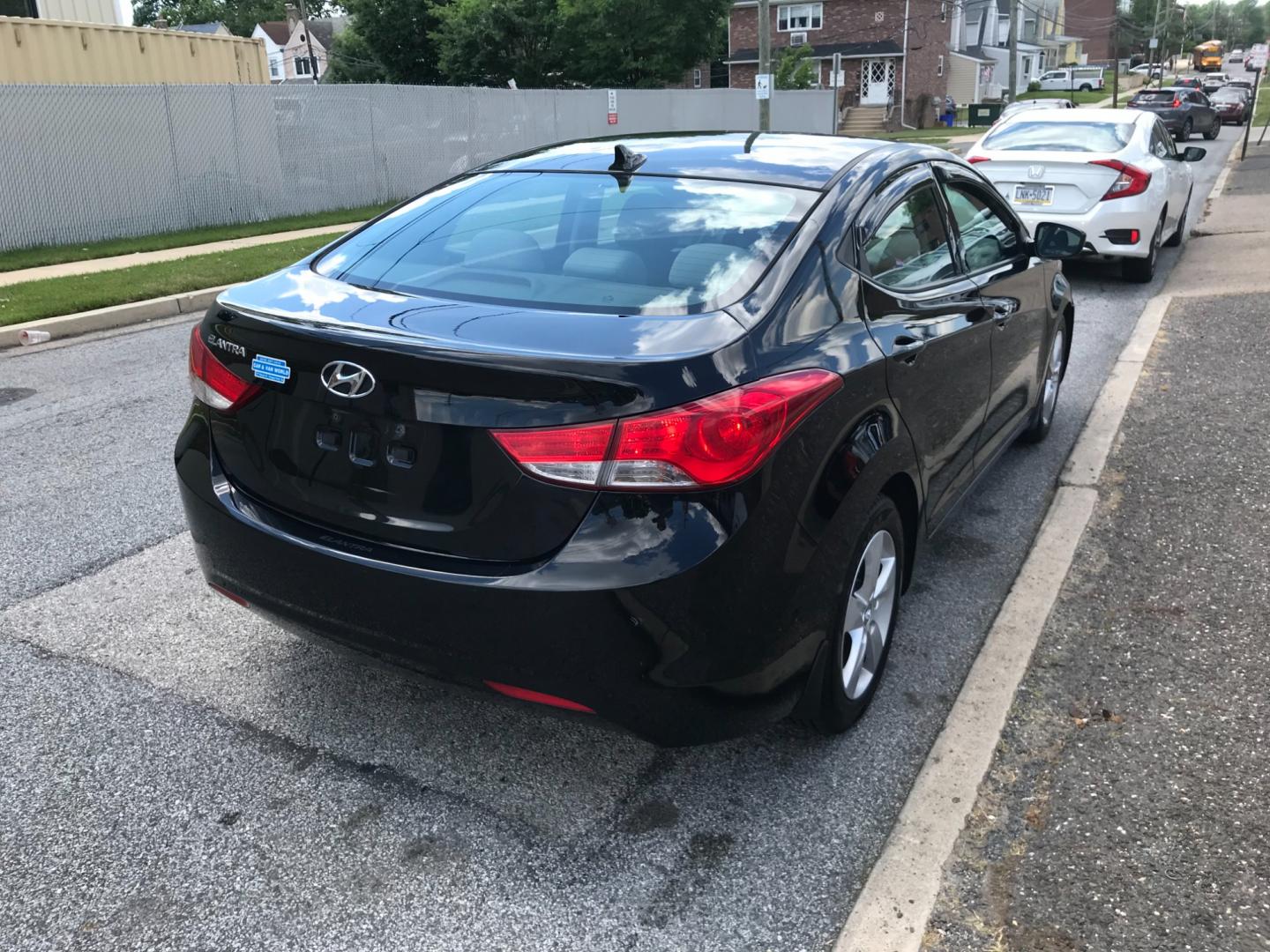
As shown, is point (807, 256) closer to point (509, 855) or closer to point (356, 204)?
point (509, 855)

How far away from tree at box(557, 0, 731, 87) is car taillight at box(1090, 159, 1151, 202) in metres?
32.1

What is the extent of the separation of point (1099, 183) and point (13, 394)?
9.01 m

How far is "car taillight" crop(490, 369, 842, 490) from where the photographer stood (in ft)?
7.73

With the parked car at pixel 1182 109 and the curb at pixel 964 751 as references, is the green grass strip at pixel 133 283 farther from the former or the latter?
the parked car at pixel 1182 109

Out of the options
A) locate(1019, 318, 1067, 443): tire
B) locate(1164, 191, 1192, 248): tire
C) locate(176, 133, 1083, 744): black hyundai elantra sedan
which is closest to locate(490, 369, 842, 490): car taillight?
locate(176, 133, 1083, 744): black hyundai elantra sedan

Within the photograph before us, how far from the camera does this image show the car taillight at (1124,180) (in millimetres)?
9688

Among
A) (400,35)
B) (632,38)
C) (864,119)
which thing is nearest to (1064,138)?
(632,38)

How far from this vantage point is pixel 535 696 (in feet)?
8.41

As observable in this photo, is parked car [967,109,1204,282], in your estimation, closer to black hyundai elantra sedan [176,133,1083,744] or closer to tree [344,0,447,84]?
black hyundai elantra sedan [176,133,1083,744]

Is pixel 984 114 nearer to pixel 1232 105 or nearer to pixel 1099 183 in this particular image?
pixel 1232 105

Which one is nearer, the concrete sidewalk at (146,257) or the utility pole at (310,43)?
the concrete sidewalk at (146,257)

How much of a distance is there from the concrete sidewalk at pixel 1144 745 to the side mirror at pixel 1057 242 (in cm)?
115

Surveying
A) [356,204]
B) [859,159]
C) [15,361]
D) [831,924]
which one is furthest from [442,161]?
[831,924]

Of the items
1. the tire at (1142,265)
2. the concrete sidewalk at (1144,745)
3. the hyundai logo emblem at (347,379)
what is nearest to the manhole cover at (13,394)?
the hyundai logo emblem at (347,379)
